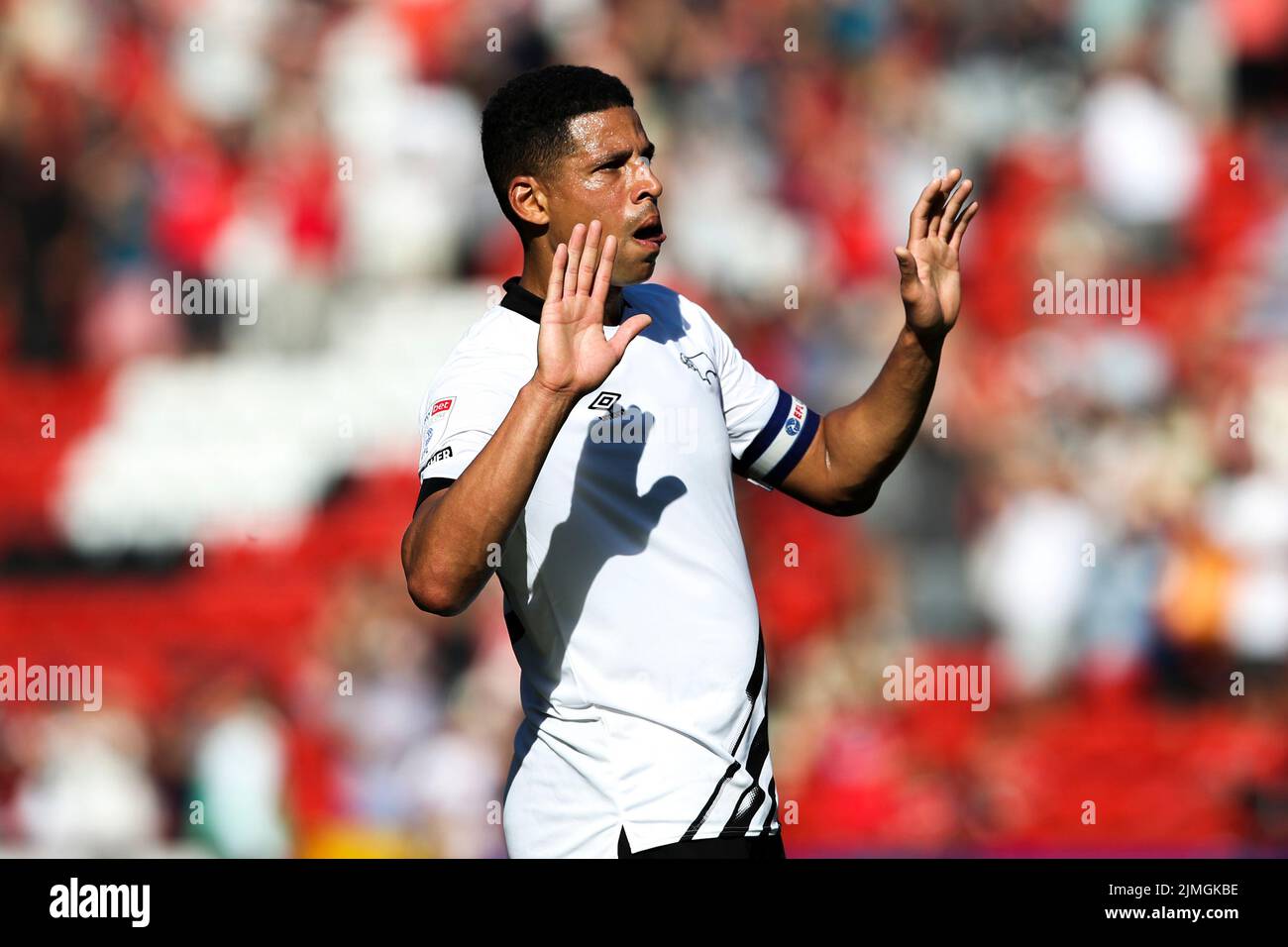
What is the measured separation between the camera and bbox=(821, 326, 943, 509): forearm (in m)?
3.21

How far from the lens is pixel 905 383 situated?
3223 millimetres

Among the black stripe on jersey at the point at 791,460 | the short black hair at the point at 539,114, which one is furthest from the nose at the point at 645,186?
the black stripe on jersey at the point at 791,460

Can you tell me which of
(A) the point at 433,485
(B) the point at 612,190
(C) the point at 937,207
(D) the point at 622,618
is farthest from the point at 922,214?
(A) the point at 433,485

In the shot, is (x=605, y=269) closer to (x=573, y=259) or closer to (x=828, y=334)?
(x=573, y=259)

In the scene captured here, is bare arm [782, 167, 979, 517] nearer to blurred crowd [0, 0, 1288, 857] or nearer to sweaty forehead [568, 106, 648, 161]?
sweaty forehead [568, 106, 648, 161]

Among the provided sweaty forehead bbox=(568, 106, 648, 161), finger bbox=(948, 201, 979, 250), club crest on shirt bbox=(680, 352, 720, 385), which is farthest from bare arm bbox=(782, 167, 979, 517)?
sweaty forehead bbox=(568, 106, 648, 161)

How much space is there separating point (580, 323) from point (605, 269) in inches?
4.5

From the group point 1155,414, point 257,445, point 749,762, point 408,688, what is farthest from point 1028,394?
point 749,762

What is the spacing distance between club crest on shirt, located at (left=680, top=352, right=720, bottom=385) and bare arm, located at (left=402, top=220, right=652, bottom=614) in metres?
0.37

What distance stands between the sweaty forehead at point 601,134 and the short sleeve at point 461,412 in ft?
1.44

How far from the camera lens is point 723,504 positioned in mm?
3027

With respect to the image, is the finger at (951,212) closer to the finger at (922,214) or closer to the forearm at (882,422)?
the finger at (922,214)
